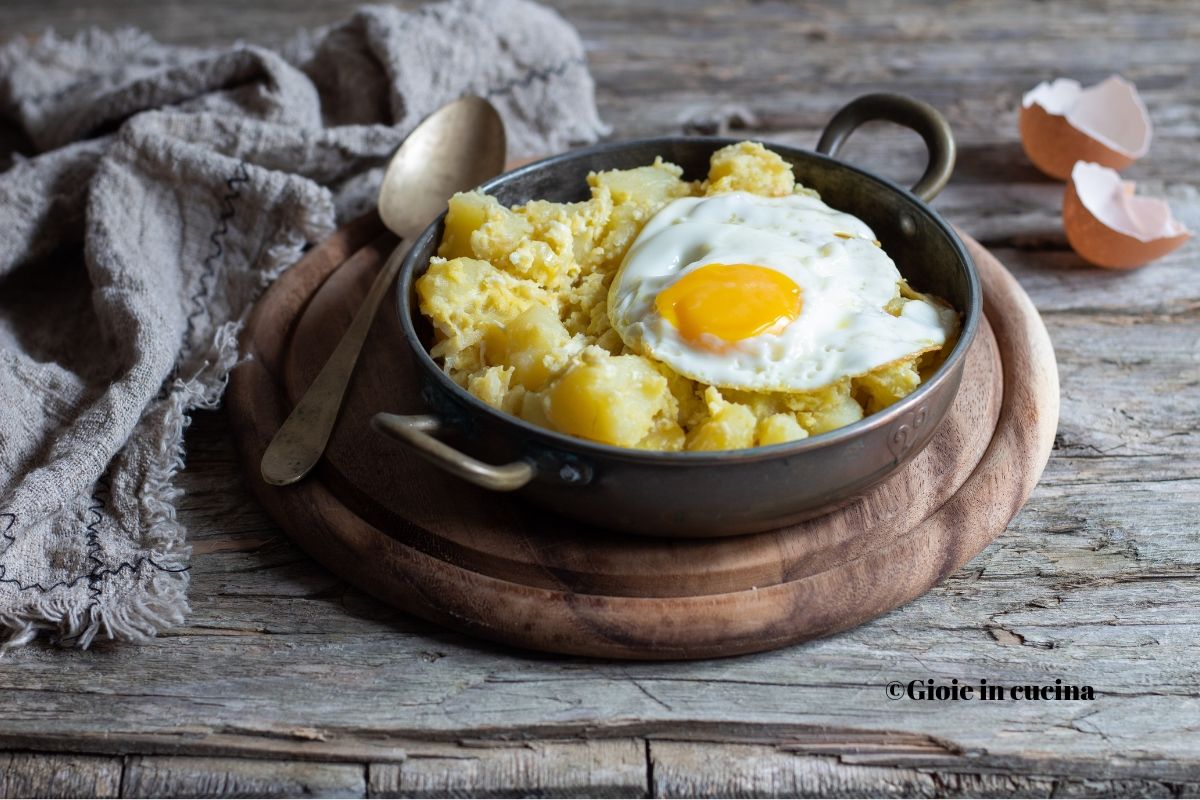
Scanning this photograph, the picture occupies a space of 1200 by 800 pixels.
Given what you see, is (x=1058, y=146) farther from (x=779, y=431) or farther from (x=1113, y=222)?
(x=779, y=431)

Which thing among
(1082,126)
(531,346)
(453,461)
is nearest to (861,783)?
(453,461)

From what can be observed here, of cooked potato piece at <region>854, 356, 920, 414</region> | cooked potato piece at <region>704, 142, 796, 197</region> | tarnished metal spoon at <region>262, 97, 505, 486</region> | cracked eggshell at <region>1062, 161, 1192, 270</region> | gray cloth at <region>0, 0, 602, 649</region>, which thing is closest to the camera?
cooked potato piece at <region>854, 356, 920, 414</region>

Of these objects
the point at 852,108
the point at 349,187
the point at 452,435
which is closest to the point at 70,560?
the point at 452,435

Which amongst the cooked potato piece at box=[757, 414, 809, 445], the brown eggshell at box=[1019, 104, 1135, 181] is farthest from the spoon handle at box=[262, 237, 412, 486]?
the brown eggshell at box=[1019, 104, 1135, 181]

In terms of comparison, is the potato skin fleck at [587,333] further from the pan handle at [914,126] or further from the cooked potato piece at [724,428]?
the pan handle at [914,126]

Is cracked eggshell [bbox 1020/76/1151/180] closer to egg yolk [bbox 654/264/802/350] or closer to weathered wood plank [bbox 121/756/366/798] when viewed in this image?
egg yolk [bbox 654/264/802/350]
